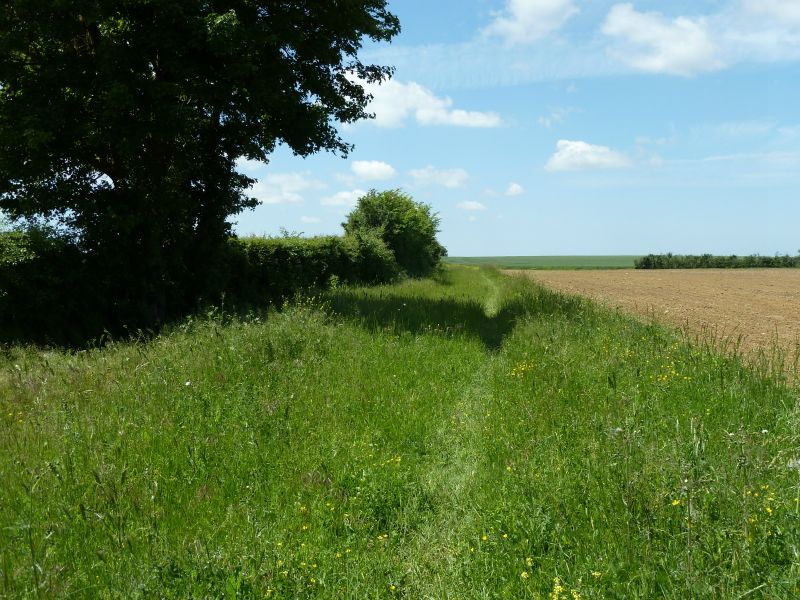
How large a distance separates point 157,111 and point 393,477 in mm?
12218

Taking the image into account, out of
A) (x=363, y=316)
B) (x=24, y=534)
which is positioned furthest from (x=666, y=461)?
(x=363, y=316)

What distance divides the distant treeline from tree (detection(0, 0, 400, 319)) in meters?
80.4

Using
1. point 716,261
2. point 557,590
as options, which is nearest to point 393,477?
point 557,590

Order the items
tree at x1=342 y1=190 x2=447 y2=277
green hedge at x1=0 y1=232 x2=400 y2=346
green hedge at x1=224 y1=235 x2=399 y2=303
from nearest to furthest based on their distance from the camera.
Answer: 1. green hedge at x1=0 y1=232 x2=400 y2=346
2. green hedge at x1=224 y1=235 x2=399 y2=303
3. tree at x1=342 y1=190 x2=447 y2=277

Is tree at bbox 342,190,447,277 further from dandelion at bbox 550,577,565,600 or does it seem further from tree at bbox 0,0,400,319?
dandelion at bbox 550,577,565,600

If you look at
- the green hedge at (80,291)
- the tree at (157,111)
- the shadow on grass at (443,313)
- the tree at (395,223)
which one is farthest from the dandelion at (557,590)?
the tree at (395,223)

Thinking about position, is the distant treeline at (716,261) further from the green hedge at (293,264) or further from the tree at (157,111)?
the tree at (157,111)

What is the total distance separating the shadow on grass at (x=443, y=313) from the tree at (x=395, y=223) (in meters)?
18.9

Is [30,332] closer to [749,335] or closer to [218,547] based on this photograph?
[218,547]

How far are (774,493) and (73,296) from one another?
15807mm

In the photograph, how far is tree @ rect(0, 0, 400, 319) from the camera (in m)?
13.9

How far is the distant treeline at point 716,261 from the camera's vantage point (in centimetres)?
8425

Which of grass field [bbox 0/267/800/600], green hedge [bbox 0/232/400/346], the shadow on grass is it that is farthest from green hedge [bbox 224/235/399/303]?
grass field [bbox 0/267/800/600]

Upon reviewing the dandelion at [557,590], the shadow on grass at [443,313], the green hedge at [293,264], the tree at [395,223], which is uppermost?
the tree at [395,223]
